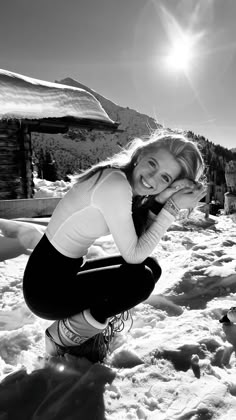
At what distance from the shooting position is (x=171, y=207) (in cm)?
166

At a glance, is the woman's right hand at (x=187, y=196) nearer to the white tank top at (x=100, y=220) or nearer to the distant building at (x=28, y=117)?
the white tank top at (x=100, y=220)

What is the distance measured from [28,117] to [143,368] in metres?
6.29

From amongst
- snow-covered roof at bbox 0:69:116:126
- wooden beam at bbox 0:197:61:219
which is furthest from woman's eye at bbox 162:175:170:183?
snow-covered roof at bbox 0:69:116:126

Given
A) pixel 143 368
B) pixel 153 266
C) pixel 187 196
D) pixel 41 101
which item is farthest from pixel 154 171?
pixel 41 101

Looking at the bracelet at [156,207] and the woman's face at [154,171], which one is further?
the bracelet at [156,207]

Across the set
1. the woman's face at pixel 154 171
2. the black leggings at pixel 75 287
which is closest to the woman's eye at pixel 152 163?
the woman's face at pixel 154 171

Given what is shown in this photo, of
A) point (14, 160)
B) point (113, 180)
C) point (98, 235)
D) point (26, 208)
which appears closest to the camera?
point (113, 180)

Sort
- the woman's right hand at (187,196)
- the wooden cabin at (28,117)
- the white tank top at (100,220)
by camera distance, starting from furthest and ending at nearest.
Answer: the wooden cabin at (28,117), the woman's right hand at (187,196), the white tank top at (100,220)

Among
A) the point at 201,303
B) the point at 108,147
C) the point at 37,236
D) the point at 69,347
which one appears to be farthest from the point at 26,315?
the point at 108,147

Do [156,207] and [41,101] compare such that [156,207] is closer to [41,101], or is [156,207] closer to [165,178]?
[165,178]

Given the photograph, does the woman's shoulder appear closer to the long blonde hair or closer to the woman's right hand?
the long blonde hair

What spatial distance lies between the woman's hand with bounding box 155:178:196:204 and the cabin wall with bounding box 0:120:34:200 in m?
7.11

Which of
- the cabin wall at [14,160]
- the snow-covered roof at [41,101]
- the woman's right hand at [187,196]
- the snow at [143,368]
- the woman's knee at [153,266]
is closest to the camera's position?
the snow at [143,368]

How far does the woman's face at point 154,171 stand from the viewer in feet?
5.17
